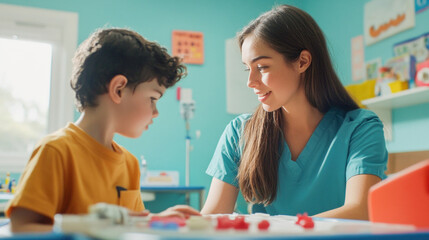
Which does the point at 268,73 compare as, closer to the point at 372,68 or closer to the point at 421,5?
the point at 421,5

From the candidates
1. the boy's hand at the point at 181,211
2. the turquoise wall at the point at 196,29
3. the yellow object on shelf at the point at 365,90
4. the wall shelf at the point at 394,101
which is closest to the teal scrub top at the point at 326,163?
the boy's hand at the point at 181,211

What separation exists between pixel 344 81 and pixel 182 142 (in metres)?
1.37

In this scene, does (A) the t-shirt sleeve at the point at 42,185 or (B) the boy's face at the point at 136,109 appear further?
(B) the boy's face at the point at 136,109

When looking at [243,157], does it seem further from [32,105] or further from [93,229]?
[32,105]

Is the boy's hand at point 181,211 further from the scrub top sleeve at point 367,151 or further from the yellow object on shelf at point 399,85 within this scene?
the yellow object on shelf at point 399,85

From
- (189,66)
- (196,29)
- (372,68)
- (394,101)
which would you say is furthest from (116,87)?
(196,29)

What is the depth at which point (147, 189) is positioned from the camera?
8.44 ft

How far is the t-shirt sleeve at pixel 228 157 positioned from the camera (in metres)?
1.36

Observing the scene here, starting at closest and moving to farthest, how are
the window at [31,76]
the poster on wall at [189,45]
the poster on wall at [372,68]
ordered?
1. the poster on wall at [372,68]
2. the window at [31,76]
3. the poster on wall at [189,45]

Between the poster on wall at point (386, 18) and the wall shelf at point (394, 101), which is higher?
the poster on wall at point (386, 18)

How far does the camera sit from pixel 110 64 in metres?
0.96

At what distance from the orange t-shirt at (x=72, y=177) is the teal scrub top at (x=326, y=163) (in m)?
0.52

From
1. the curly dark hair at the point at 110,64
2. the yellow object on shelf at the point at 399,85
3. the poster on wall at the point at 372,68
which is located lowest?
the curly dark hair at the point at 110,64

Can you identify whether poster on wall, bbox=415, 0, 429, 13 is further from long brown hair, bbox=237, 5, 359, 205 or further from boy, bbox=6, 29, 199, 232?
boy, bbox=6, 29, 199, 232
